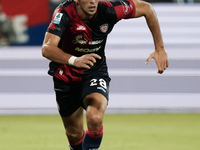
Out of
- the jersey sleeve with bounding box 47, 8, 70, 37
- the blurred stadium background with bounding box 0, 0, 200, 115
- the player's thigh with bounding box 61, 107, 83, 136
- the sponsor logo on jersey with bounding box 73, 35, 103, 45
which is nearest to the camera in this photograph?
the jersey sleeve with bounding box 47, 8, 70, 37

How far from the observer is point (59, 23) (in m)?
4.05

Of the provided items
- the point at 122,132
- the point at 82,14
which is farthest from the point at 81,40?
the point at 122,132

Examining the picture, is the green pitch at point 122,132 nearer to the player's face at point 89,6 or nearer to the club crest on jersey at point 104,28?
the club crest on jersey at point 104,28

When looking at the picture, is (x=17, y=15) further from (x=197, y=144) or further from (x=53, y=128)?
(x=197, y=144)

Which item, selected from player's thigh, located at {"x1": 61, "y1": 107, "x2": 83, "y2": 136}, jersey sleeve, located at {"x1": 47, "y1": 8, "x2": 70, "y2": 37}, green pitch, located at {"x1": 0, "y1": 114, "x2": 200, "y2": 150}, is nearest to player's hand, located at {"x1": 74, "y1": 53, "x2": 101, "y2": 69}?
jersey sleeve, located at {"x1": 47, "y1": 8, "x2": 70, "y2": 37}

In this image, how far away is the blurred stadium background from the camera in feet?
24.7

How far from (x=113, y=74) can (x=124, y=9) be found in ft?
11.2

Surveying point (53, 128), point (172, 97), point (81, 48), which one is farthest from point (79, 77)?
point (172, 97)

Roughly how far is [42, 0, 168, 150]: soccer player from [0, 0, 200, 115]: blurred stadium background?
2.96 meters

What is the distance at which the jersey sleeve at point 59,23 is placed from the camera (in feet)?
13.2

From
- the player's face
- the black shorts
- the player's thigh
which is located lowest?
the player's thigh

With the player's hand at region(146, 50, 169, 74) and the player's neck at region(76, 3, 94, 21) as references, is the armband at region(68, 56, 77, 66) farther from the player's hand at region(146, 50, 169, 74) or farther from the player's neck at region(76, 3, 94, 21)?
the player's hand at region(146, 50, 169, 74)

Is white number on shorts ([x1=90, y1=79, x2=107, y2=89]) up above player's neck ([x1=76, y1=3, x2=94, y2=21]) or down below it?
below

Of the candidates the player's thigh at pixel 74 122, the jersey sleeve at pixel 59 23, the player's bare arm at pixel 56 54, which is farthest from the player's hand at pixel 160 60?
the player's thigh at pixel 74 122
